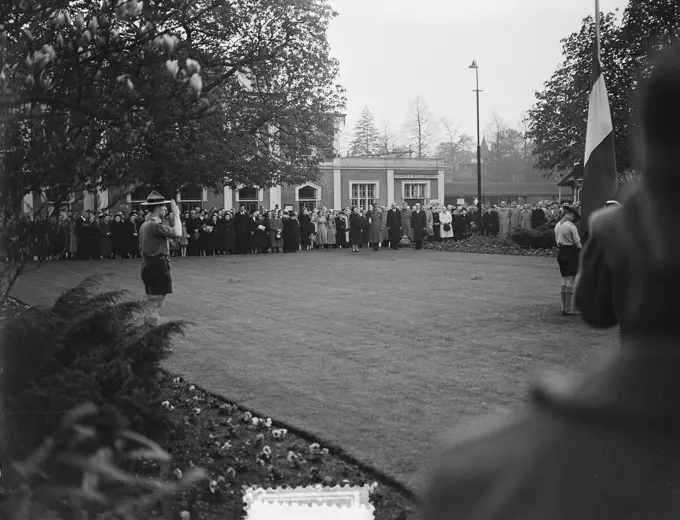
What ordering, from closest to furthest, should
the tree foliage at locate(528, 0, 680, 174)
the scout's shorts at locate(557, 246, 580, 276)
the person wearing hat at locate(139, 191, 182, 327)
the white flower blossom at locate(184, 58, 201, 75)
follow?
the white flower blossom at locate(184, 58, 201, 75), the person wearing hat at locate(139, 191, 182, 327), the scout's shorts at locate(557, 246, 580, 276), the tree foliage at locate(528, 0, 680, 174)

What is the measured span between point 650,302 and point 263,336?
8.78 meters

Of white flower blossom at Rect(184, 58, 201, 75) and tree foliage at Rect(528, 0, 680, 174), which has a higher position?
tree foliage at Rect(528, 0, 680, 174)

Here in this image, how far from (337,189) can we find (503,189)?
82.0ft

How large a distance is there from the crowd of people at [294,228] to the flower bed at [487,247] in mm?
955

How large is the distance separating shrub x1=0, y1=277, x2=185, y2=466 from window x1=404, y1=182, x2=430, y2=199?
183 feet

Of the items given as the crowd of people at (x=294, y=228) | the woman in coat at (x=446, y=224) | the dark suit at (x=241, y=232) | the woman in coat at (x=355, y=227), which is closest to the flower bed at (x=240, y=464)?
the crowd of people at (x=294, y=228)

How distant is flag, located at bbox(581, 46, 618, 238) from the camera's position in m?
7.33

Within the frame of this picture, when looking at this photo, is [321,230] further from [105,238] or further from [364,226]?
[105,238]

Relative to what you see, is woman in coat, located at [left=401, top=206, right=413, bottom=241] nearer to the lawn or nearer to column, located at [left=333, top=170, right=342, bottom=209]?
the lawn

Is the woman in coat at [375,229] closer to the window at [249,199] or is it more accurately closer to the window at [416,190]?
the window at [249,199]

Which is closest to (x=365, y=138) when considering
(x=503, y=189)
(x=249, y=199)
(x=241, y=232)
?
(x=503, y=189)

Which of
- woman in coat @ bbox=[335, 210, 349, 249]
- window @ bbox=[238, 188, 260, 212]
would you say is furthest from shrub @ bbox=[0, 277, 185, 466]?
window @ bbox=[238, 188, 260, 212]

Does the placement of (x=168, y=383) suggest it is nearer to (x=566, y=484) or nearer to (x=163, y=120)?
(x=163, y=120)

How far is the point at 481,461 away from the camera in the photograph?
123cm
